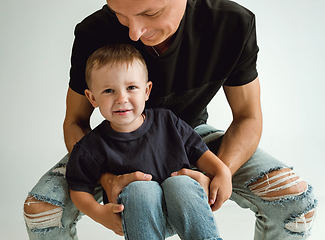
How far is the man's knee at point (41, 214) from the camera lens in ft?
4.15

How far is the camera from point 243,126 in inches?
57.9

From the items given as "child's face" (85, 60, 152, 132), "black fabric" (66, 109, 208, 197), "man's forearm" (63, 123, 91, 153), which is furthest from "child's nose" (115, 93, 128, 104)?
"man's forearm" (63, 123, 91, 153)

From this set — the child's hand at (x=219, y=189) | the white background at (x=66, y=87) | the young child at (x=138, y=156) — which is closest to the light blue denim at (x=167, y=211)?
the young child at (x=138, y=156)

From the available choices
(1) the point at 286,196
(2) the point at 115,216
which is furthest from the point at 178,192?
(1) the point at 286,196

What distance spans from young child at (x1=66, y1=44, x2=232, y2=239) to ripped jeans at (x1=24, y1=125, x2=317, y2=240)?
106 millimetres

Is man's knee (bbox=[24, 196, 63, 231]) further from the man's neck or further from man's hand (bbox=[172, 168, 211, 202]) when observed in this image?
the man's neck

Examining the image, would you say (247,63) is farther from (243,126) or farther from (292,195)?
(292,195)

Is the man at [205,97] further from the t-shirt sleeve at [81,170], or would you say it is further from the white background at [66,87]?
the white background at [66,87]

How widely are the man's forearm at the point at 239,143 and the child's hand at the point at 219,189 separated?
0.40 feet

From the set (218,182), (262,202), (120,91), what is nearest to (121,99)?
(120,91)

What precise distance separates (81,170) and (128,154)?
172 millimetres

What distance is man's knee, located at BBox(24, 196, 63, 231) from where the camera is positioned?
4.15ft

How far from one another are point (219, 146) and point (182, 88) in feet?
1.01

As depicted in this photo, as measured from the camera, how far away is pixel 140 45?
1.37 metres
